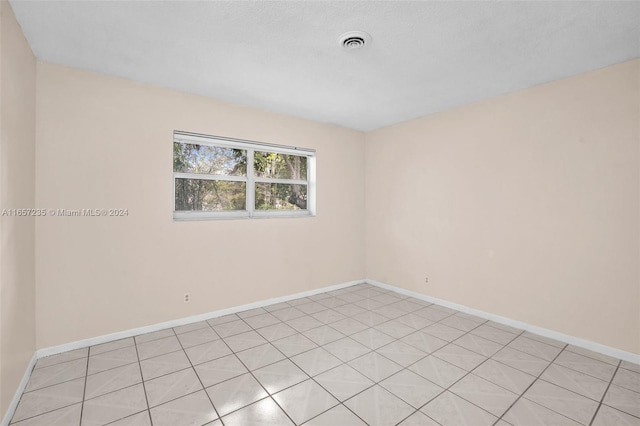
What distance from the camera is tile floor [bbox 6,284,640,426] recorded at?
71.9 inches

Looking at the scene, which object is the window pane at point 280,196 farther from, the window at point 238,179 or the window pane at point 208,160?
the window pane at point 208,160

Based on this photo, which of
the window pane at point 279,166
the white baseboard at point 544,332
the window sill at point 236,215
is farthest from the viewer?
the window pane at point 279,166

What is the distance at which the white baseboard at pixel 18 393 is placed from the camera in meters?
1.73

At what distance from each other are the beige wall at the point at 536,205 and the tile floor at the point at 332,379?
17.5 inches

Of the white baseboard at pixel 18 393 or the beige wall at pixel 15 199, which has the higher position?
the beige wall at pixel 15 199

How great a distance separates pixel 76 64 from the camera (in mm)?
2562

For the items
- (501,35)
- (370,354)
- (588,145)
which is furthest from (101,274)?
(588,145)

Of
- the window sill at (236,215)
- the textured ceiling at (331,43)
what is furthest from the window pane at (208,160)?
the textured ceiling at (331,43)

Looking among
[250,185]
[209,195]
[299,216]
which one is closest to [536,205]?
[299,216]

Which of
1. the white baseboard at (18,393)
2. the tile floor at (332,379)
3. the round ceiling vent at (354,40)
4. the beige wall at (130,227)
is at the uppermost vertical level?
the round ceiling vent at (354,40)

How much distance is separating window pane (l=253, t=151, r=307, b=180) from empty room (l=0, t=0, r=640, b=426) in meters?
0.04

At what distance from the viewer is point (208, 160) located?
3518 mm

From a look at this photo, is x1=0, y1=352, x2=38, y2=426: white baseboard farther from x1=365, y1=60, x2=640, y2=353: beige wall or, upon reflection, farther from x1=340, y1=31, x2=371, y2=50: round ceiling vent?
x1=365, y1=60, x2=640, y2=353: beige wall

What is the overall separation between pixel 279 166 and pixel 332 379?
2.76 m
